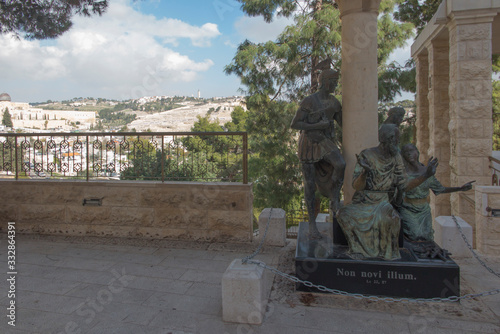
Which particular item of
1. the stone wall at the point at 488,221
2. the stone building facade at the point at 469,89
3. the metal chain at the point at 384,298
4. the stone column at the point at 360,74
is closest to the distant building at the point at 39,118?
the stone building facade at the point at 469,89

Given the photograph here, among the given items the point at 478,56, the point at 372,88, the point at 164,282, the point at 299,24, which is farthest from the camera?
the point at 299,24

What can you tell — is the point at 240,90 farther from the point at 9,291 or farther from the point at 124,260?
the point at 9,291

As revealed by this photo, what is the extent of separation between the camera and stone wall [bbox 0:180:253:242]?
5.69 m

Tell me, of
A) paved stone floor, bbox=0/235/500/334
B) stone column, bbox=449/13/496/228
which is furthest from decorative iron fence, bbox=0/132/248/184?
stone column, bbox=449/13/496/228

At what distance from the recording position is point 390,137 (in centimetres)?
379

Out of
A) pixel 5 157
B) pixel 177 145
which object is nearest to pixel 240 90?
pixel 177 145

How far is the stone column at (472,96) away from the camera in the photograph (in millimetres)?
6949

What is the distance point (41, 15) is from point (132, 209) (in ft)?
13.5

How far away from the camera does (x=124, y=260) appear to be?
4875 millimetres

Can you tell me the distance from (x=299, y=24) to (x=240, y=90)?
9.62ft

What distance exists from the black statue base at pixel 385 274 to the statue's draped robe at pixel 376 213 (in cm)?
15

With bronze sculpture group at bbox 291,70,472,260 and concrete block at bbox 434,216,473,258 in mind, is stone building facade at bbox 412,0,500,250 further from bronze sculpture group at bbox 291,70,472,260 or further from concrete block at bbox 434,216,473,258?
bronze sculpture group at bbox 291,70,472,260

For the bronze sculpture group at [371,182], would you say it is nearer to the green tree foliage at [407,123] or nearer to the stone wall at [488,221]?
the stone wall at [488,221]

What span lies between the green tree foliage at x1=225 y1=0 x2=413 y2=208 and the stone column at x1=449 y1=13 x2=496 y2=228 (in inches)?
166
